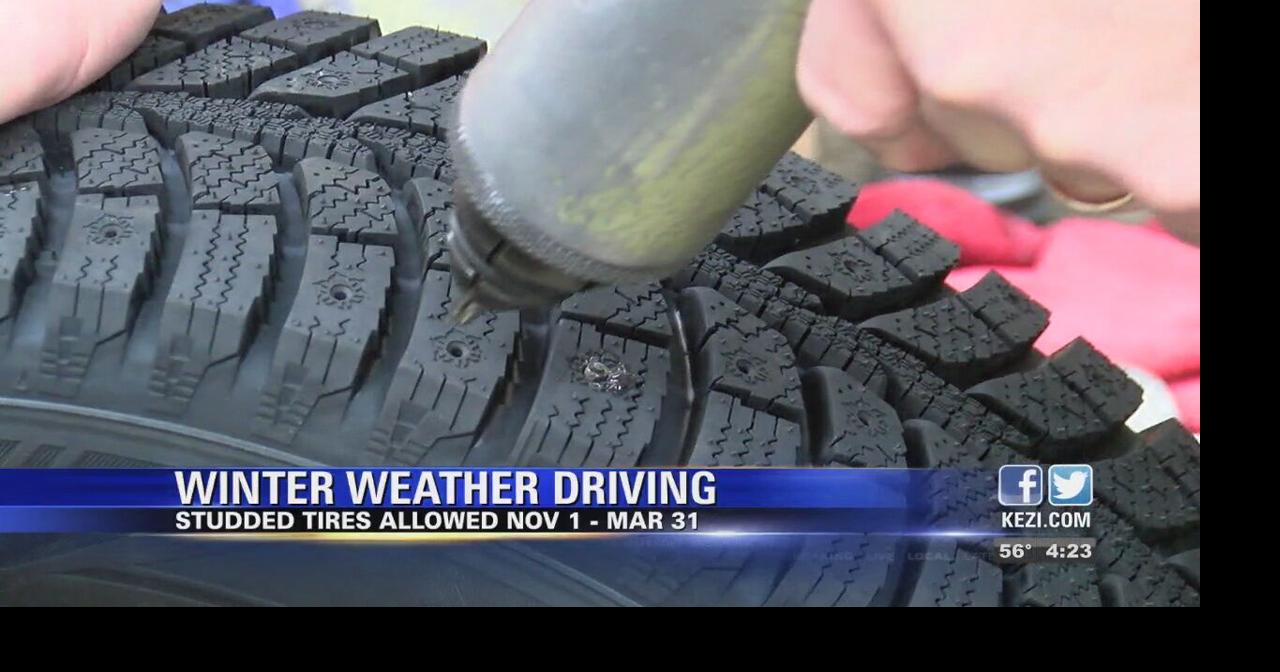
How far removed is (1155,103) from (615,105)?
0.88ft

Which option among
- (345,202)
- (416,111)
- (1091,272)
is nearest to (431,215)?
(345,202)

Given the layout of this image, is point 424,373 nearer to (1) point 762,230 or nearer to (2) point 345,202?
(2) point 345,202

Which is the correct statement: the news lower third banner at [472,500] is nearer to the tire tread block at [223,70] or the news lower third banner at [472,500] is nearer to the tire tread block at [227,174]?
the tire tread block at [227,174]

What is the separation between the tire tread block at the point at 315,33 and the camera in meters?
Answer: 1.10

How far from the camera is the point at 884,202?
107 cm

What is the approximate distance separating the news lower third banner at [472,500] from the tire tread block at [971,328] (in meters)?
0.12

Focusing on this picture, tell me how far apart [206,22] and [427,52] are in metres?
0.19

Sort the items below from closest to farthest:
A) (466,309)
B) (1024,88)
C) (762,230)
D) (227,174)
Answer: (1024,88) < (466,309) < (227,174) < (762,230)

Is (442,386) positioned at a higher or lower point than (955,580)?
higher

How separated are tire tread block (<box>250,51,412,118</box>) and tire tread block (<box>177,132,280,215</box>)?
0.08m

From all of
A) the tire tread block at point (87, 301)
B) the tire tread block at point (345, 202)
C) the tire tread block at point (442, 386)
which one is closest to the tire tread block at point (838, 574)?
the tire tread block at point (442, 386)

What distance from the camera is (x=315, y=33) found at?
112cm

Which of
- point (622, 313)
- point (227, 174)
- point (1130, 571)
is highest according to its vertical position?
point (227, 174)

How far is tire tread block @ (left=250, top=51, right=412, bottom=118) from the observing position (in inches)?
40.4
